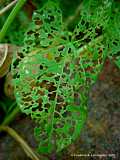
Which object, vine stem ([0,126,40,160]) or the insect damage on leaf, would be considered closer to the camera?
the insect damage on leaf

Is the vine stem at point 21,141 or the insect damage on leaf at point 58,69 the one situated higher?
the insect damage on leaf at point 58,69

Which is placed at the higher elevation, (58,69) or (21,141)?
(58,69)

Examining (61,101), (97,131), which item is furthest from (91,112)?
(61,101)

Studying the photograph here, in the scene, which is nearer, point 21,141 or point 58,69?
point 58,69

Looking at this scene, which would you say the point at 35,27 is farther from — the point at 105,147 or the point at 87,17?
the point at 105,147

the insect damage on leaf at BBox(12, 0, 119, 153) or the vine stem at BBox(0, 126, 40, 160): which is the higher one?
the insect damage on leaf at BBox(12, 0, 119, 153)
